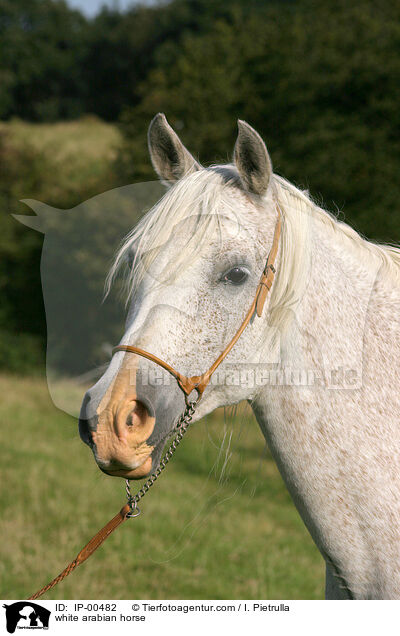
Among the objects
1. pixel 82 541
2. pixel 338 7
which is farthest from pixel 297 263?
pixel 338 7

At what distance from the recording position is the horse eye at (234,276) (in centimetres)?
216

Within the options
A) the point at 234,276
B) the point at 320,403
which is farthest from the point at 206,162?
the point at 320,403

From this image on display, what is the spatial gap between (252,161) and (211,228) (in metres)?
0.33

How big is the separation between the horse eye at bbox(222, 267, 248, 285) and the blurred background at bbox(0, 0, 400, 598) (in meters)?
0.70

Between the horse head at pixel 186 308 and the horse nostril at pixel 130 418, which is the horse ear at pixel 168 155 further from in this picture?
the horse nostril at pixel 130 418

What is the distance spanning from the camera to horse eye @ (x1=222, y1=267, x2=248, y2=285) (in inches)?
85.2

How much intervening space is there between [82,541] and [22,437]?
5.80m

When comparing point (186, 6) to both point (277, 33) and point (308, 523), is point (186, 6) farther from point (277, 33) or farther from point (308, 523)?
point (308, 523)

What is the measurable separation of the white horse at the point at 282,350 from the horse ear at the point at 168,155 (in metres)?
0.21

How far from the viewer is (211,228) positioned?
7.04 feet
